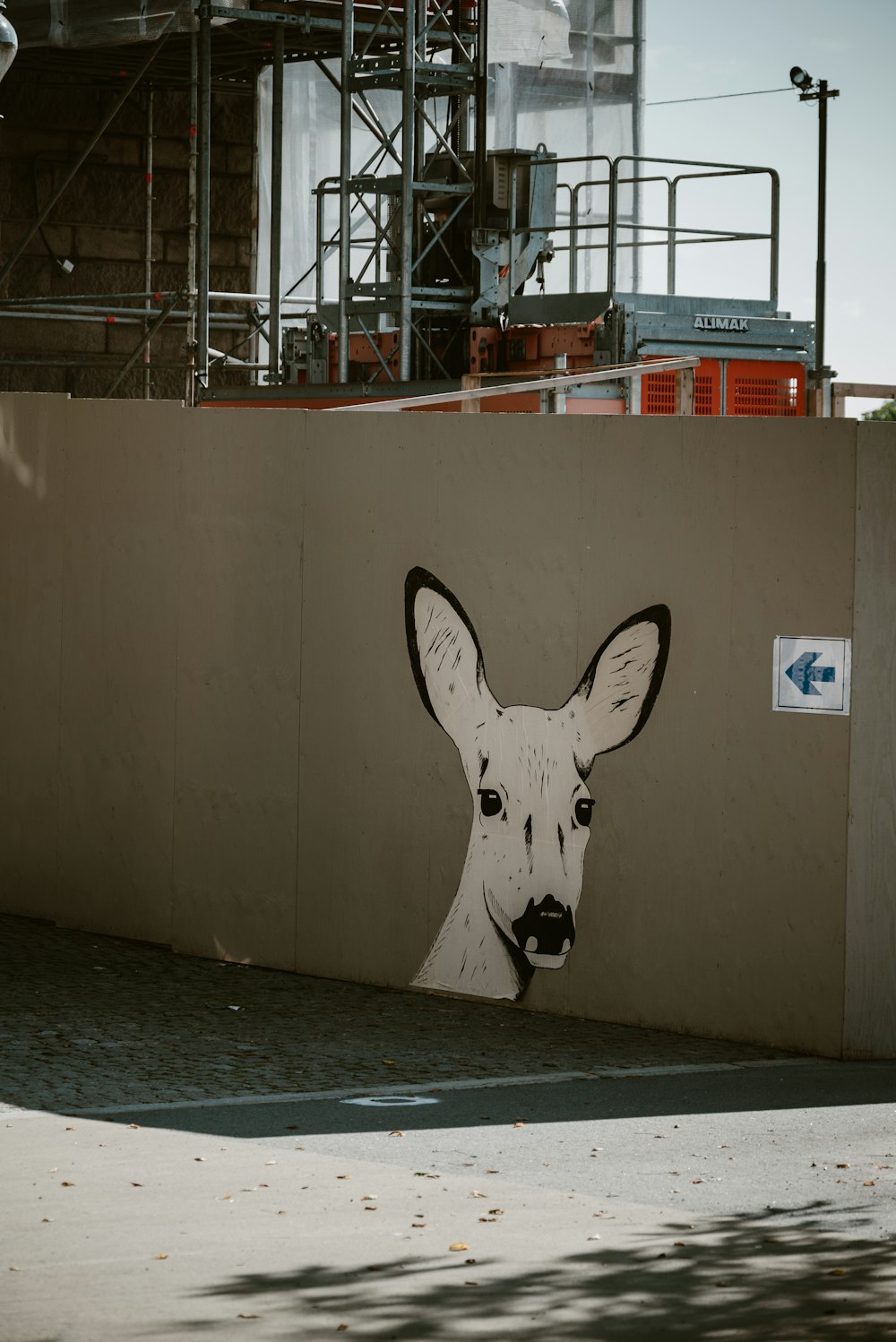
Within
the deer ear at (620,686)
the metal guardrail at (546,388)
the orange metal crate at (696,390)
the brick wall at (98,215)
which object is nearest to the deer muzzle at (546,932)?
the deer ear at (620,686)

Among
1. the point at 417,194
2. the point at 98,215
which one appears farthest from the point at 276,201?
the point at 98,215

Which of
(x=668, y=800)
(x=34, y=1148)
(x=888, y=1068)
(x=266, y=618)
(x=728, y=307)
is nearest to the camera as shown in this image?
(x=34, y=1148)

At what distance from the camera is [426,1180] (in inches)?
253

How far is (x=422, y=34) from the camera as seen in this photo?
18719 mm

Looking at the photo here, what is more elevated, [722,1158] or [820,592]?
[820,592]

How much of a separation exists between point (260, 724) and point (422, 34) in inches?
413

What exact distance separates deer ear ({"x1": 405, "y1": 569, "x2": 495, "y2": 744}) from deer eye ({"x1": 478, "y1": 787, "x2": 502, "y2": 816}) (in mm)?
288

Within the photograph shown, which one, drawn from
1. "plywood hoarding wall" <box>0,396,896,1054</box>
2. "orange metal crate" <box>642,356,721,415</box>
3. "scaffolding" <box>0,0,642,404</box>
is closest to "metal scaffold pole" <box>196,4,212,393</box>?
"scaffolding" <box>0,0,642,404</box>

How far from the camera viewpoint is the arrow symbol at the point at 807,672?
8.41m

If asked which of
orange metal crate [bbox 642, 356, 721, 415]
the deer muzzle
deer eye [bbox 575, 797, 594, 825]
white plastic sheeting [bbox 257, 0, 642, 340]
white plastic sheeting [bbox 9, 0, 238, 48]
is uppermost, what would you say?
white plastic sheeting [bbox 257, 0, 642, 340]

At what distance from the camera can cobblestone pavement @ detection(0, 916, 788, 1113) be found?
7.83m

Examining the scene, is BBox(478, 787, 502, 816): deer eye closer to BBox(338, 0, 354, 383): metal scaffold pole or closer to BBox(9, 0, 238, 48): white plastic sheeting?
BBox(338, 0, 354, 383): metal scaffold pole

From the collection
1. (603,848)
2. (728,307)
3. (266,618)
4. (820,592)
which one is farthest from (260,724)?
(728,307)

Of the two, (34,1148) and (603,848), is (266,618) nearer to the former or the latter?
(603,848)
